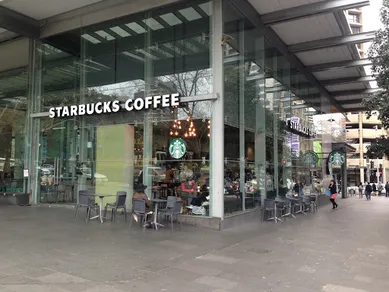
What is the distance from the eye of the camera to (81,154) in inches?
566

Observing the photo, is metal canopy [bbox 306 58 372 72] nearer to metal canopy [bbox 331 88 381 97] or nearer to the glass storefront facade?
the glass storefront facade

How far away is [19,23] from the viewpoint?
48.2 feet

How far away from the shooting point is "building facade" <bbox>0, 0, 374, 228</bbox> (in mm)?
11305

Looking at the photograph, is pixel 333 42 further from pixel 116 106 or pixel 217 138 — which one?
pixel 116 106

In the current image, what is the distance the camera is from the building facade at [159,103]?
37.1 ft

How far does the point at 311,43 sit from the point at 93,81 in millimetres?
9494

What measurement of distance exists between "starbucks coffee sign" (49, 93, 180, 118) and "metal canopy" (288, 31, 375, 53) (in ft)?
26.4

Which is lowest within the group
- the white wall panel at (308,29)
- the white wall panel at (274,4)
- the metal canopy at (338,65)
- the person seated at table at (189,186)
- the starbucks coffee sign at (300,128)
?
the person seated at table at (189,186)

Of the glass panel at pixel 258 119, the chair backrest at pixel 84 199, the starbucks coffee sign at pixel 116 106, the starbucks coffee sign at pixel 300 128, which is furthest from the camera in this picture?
the starbucks coffee sign at pixel 300 128

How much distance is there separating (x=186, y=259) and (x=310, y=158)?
610 inches

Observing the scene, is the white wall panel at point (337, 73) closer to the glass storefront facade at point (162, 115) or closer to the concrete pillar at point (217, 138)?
the glass storefront facade at point (162, 115)

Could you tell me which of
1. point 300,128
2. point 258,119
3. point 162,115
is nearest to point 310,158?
point 300,128

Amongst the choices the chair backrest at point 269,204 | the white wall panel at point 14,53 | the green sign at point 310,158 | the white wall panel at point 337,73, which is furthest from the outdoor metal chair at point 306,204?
the white wall panel at point 14,53

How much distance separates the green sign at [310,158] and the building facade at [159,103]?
4.67ft
